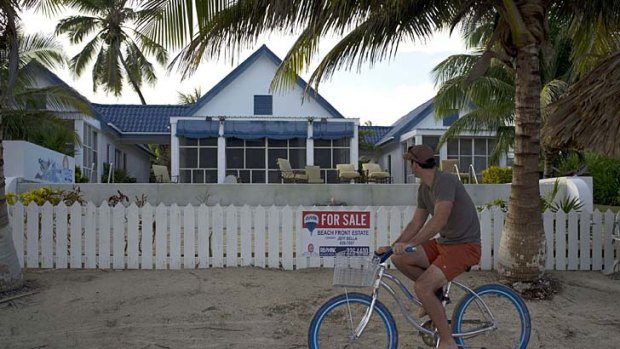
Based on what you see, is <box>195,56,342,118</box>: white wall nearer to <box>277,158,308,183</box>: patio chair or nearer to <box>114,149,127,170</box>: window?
<box>277,158,308,183</box>: patio chair

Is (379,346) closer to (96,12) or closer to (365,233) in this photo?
(365,233)

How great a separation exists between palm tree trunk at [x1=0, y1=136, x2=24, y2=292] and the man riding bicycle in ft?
15.2

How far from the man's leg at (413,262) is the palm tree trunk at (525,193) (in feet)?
9.63

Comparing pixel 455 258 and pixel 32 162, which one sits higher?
pixel 32 162

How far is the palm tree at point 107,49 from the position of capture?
2831 centimetres

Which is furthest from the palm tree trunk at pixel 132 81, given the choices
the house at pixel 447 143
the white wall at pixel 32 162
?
the white wall at pixel 32 162

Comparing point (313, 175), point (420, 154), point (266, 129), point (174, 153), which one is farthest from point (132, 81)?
point (420, 154)

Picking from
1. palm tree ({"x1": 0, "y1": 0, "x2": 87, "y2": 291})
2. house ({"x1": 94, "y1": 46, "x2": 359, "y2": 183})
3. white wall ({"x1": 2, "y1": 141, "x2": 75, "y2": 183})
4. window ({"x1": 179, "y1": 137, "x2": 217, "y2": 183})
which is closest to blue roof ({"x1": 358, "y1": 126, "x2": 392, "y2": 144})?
house ({"x1": 94, "y1": 46, "x2": 359, "y2": 183})

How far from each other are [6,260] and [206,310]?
246 centimetres

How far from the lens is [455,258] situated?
183 inches

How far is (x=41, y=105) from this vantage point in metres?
20.0

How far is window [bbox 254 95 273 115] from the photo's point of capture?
78.6 ft

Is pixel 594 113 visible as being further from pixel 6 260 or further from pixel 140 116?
pixel 140 116

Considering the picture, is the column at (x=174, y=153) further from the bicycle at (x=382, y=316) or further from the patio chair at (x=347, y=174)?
the bicycle at (x=382, y=316)
